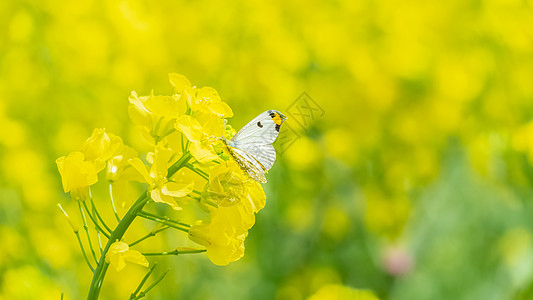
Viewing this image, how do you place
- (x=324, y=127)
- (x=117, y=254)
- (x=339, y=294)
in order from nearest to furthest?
(x=117, y=254)
(x=339, y=294)
(x=324, y=127)

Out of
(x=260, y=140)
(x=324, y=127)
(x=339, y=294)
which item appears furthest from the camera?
(x=324, y=127)

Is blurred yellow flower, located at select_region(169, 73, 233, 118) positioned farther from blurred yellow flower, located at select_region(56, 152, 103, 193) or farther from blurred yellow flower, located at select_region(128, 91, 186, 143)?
blurred yellow flower, located at select_region(56, 152, 103, 193)

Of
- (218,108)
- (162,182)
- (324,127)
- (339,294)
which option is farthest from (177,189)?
(324,127)

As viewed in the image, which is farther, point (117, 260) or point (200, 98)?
point (200, 98)

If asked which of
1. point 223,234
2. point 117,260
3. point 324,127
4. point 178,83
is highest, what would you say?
point 324,127

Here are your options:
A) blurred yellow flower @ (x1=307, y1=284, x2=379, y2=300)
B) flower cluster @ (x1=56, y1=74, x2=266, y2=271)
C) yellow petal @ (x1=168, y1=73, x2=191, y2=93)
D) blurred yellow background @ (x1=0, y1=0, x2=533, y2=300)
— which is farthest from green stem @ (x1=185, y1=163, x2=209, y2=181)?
blurred yellow background @ (x1=0, y1=0, x2=533, y2=300)

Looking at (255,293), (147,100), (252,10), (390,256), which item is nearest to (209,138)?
(147,100)

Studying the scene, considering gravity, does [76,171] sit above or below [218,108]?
below

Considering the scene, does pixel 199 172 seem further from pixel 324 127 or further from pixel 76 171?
pixel 324 127
